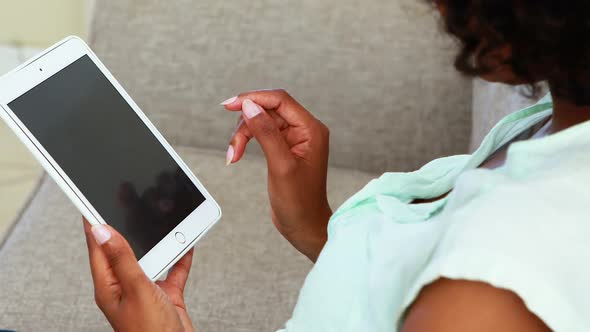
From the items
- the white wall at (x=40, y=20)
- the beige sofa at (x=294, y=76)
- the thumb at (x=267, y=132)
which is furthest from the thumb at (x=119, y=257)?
the white wall at (x=40, y=20)

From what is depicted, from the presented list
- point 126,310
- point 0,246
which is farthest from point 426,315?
point 0,246

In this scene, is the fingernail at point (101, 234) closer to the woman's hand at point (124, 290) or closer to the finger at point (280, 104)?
the woman's hand at point (124, 290)

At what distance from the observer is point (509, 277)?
1.47ft

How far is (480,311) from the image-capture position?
454 mm

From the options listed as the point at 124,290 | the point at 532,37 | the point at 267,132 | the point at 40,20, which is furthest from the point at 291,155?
the point at 40,20

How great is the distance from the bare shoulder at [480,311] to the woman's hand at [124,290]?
29 cm

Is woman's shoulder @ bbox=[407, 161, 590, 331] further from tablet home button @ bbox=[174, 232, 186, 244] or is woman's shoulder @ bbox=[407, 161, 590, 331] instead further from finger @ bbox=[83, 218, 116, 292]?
tablet home button @ bbox=[174, 232, 186, 244]

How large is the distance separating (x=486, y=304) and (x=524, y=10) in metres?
0.18

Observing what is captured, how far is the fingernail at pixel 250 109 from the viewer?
824 mm

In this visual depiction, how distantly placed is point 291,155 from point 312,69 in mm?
450

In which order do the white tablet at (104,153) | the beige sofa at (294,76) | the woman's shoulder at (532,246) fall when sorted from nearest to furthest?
1. the woman's shoulder at (532,246)
2. the white tablet at (104,153)
3. the beige sofa at (294,76)

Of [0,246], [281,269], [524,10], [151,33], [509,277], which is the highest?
[524,10]

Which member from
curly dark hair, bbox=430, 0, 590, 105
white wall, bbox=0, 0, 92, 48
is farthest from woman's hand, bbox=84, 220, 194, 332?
white wall, bbox=0, 0, 92, 48

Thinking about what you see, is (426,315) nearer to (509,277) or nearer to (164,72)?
(509,277)
